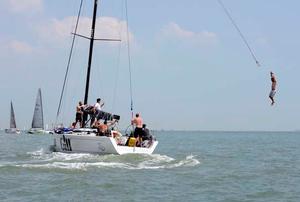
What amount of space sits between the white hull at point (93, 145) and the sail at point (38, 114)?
74.9 m

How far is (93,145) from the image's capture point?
86.6 feet

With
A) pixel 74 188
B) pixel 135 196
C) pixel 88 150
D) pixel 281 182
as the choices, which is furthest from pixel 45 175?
pixel 281 182

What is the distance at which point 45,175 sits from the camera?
20141 millimetres

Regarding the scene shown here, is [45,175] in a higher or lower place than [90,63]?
lower

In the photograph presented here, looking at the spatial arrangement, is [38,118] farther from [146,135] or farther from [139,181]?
[139,181]

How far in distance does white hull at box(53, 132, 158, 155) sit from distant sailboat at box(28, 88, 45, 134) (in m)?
74.9

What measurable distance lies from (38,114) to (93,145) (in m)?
82.6

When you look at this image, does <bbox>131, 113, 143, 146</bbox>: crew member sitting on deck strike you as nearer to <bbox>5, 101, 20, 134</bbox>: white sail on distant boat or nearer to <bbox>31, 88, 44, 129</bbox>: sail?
<bbox>31, 88, 44, 129</bbox>: sail

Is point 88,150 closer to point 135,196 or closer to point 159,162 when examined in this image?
point 159,162

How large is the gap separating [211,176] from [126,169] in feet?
10.7

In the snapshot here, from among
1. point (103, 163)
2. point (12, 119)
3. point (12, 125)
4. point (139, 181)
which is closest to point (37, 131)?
point (12, 119)

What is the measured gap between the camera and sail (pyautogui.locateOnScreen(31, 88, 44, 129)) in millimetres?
103694

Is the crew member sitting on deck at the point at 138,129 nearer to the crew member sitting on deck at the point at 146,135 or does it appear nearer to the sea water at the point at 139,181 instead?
the crew member sitting on deck at the point at 146,135

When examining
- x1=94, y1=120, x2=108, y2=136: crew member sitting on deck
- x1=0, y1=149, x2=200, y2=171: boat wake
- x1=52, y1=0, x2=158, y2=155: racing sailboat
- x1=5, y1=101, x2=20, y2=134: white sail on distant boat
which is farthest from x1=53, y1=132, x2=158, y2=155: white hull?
x1=5, y1=101, x2=20, y2=134: white sail on distant boat
